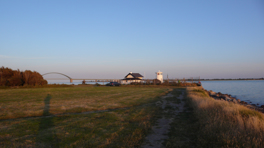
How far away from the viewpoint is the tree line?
29.5m

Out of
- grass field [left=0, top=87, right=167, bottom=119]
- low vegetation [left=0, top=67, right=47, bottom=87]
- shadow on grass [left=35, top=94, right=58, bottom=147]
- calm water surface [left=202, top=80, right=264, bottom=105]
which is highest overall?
low vegetation [left=0, top=67, right=47, bottom=87]

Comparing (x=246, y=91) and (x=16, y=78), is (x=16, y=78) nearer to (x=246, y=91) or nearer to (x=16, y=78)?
(x=16, y=78)

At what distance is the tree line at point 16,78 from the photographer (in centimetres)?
2955

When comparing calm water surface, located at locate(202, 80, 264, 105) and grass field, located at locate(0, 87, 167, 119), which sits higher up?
grass field, located at locate(0, 87, 167, 119)

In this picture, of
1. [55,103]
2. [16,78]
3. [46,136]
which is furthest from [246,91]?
[16,78]

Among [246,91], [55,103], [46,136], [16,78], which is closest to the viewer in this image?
[46,136]

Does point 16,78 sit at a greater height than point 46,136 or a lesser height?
greater

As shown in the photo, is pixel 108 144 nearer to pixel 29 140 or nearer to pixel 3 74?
pixel 29 140


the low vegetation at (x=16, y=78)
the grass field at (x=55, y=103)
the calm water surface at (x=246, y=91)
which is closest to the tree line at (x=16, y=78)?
the low vegetation at (x=16, y=78)

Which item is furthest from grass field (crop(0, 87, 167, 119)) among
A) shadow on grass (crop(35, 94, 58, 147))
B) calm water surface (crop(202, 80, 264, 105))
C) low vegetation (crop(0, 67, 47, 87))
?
calm water surface (crop(202, 80, 264, 105))

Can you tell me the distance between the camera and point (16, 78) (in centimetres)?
3009

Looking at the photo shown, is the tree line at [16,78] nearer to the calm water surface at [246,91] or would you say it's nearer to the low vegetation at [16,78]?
the low vegetation at [16,78]

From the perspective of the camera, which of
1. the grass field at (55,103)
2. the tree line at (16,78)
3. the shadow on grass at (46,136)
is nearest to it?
the shadow on grass at (46,136)

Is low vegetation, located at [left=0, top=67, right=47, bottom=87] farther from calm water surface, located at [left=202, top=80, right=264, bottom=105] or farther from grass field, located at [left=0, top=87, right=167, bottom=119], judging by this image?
calm water surface, located at [left=202, top=80, right=264, bottom=105]
